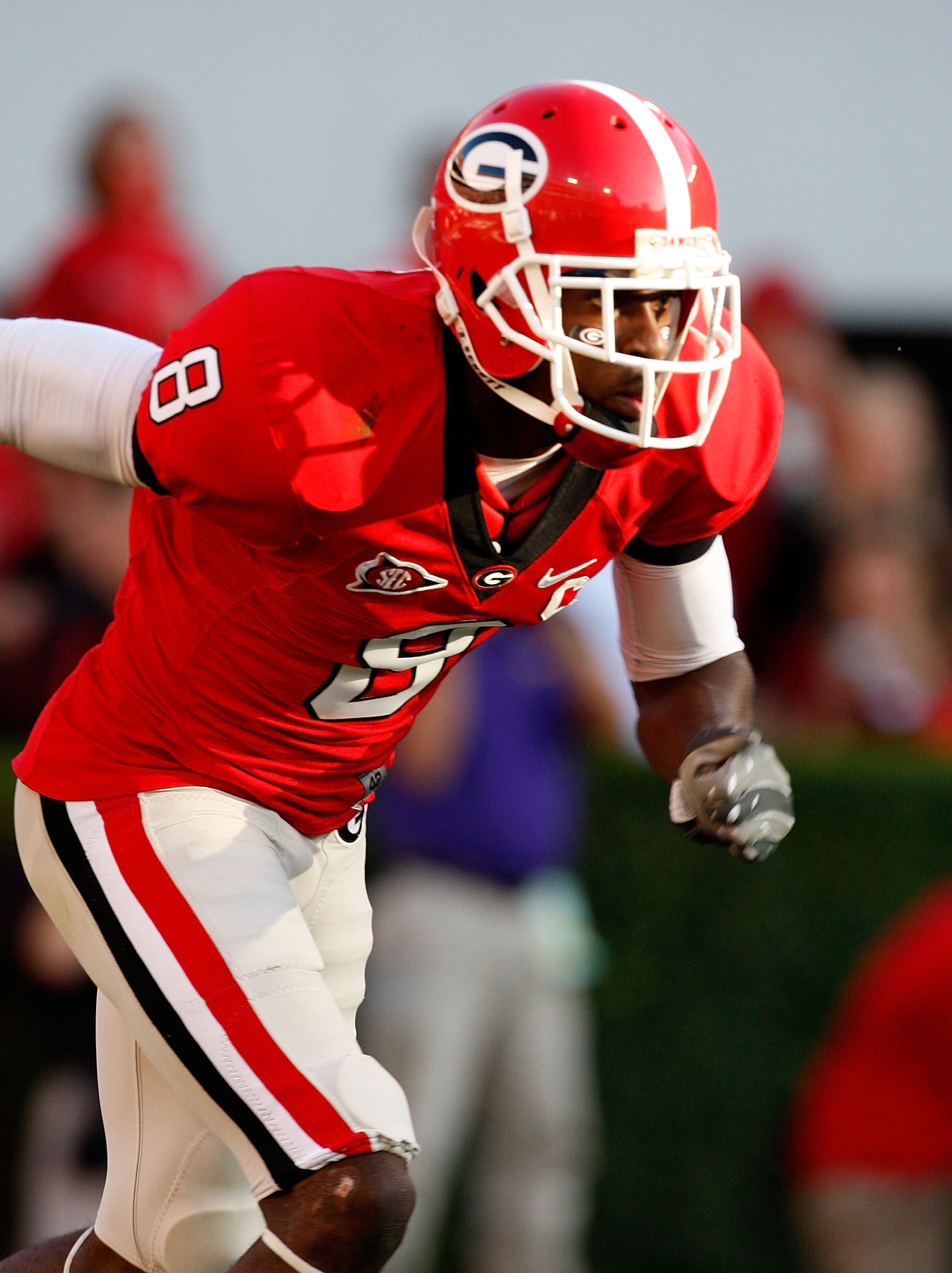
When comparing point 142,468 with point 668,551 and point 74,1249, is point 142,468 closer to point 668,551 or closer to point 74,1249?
point 668,551

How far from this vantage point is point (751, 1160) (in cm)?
550

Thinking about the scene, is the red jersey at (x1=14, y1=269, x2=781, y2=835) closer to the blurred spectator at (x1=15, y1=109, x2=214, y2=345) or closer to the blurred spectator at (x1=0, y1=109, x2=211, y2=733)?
the blurred spectator at (x1=0, y1=109, x2=211, y2=733)

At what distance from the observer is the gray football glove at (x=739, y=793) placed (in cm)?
273

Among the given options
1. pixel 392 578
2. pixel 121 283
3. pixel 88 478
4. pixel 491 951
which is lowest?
pixel 491 951

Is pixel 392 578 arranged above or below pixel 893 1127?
above

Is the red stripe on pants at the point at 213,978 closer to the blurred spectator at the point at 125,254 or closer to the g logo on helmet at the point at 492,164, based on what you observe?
the g logo on helmet at the point at 492,164

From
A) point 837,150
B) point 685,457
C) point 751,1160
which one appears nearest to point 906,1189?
point 751,1160

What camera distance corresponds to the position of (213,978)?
106 inches

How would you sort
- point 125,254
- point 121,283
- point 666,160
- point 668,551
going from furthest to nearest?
1. point 125,254
2. point 121,283
3. point 668,551
4. point 666,160

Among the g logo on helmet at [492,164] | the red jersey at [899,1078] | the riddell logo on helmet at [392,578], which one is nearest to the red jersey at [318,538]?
the riddell logo on helmet at [392,578]

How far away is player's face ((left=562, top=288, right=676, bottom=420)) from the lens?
8.61 feet

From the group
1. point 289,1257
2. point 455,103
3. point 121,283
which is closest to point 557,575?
point 289,1257

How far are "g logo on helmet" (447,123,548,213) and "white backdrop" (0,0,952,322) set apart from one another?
3658 millimetres

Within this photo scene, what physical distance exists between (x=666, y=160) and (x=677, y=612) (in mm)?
760
